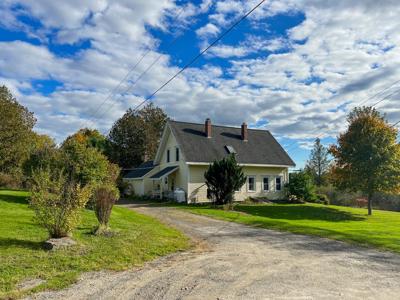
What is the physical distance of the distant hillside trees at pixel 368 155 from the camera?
27.6m

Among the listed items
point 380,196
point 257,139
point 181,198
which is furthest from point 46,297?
point 380,196

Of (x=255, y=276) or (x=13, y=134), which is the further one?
(x=13, y=134)

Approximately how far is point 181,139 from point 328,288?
27.3 m

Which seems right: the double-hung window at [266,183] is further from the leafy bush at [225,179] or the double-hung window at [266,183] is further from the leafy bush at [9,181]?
the leafy bush at [9,181]

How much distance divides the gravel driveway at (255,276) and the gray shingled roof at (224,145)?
21781 mm

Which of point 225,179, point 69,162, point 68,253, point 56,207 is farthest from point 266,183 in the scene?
point 68,253

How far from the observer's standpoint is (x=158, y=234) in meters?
12.8

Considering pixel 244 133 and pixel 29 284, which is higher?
pixel 244 133

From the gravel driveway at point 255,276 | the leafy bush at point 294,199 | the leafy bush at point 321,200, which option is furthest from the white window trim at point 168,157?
the gravel driveway at point 255,276

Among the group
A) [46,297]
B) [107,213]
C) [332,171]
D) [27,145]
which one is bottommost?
[46,297]

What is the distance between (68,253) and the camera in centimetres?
885

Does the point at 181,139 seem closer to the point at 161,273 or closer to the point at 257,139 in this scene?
the point at 257,139

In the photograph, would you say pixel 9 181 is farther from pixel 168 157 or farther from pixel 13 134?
pixel 168 157

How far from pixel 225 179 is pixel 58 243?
18841 millimetres
